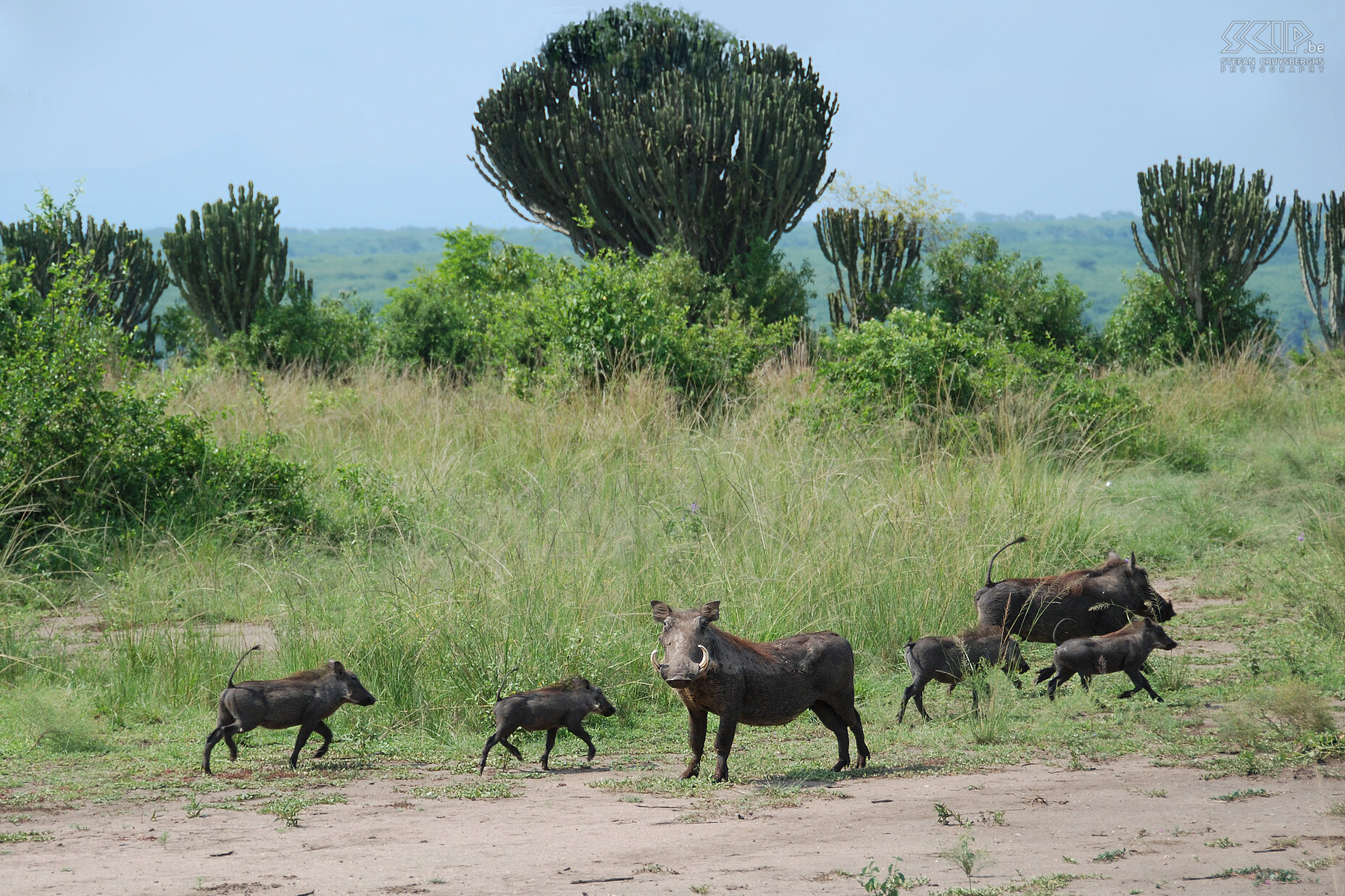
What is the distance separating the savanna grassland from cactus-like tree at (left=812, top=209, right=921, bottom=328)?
14.1 meters

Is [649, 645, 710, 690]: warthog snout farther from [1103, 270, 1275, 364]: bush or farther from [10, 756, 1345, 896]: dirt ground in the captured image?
[1103, 270, 1275, 364]: bush

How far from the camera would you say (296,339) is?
22594 mm

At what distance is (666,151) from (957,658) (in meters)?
18.3

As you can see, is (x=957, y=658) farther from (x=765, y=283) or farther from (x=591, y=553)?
(x=765, y=283)

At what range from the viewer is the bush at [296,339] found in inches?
875

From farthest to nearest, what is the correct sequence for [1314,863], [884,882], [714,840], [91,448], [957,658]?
[91,448] < [957,658] < [714,840] < [1314,863] < [884,882]

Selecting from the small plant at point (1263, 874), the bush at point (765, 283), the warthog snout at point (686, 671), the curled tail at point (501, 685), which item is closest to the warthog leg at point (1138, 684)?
the small plant at point (1263, 874)

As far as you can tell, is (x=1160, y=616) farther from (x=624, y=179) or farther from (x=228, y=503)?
(x=624, y=179)

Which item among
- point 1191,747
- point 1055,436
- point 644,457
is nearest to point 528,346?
point 644,457

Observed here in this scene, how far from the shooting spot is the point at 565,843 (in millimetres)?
3887

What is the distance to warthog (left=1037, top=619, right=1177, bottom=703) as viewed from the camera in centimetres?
568

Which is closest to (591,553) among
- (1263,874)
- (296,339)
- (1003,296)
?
(1263,874)

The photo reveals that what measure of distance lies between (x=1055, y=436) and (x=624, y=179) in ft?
45.1

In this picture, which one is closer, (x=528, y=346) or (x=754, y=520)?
(x=754, y=520)
